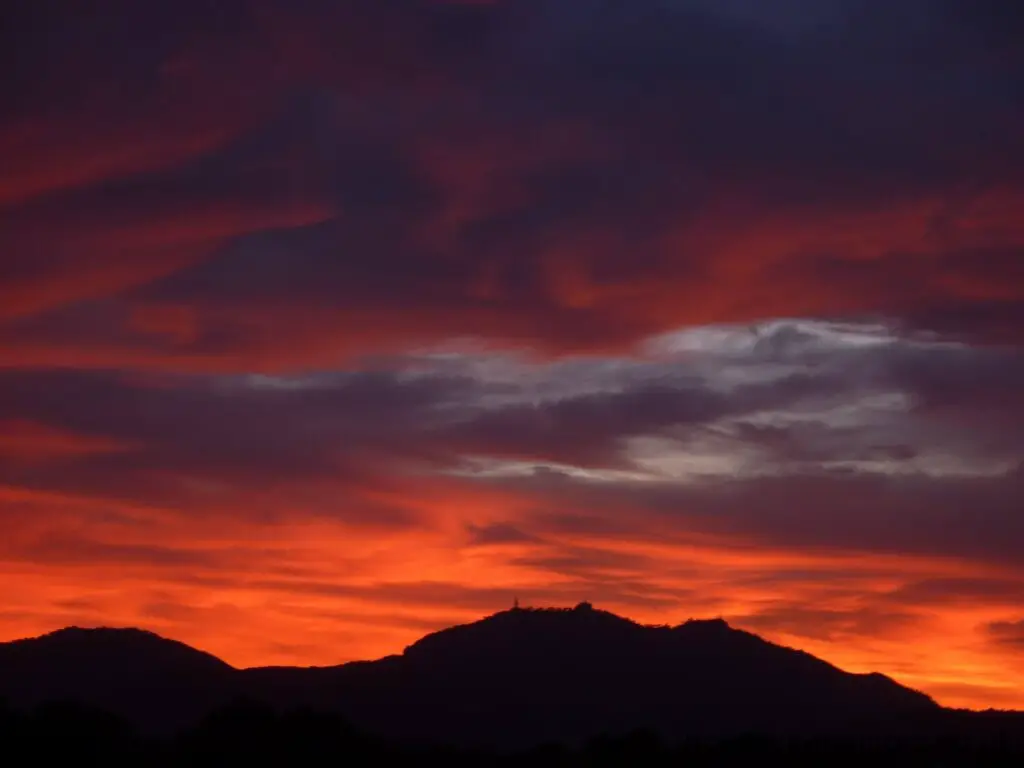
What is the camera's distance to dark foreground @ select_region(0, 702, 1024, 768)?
70.9 metres

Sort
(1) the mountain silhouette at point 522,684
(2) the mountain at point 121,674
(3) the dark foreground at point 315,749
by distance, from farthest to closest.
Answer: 1. (1) the mountain silhouette at point 522,684
2. (2) the mountain at point 121,674
3. (3) the dark foreground at point 315,749

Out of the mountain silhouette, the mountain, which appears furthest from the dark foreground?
the mountain

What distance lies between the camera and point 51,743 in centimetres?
→ 7000

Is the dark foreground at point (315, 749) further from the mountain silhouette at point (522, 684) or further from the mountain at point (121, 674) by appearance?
the mountain at point (121, 674)

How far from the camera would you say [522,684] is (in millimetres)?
140875

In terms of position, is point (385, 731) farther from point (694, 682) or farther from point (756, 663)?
point (756, 663)

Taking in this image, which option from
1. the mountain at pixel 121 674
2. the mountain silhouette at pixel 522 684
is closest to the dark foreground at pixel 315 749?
the mountain silhouette at pixel 522 684

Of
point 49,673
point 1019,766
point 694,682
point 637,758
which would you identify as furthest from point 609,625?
point 1019,766

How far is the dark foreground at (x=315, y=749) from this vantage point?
7088 centimetres

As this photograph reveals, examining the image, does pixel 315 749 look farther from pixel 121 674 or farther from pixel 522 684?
pixel 522 684

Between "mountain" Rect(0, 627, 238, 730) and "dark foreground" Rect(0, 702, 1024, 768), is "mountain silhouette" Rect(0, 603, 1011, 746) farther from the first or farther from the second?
"dark foreground" Rect(0, 702, 1024, 768)

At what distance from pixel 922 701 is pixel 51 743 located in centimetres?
10242

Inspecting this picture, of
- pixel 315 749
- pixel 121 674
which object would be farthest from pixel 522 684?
pixel 315 749

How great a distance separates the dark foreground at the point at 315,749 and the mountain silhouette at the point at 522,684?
3041cm
